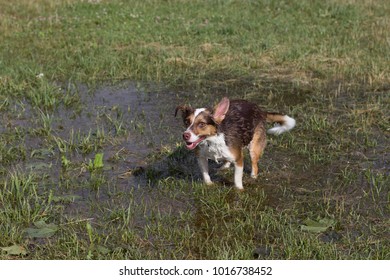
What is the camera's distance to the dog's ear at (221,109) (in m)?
5.90

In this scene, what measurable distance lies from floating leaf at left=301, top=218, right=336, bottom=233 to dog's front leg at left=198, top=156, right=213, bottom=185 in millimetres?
1326

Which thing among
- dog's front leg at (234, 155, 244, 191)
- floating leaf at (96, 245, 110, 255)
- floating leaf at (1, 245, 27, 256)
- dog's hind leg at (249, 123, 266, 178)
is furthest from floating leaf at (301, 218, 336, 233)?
floating leaf at (1, 245, 27, 256)

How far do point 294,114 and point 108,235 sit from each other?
14.9ft

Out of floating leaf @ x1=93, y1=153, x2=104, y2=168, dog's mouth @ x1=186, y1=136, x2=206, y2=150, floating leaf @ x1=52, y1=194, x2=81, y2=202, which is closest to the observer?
dog's mouth @ x1=186, y1=136, x2=206, y2=150

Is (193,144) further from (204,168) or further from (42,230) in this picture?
(42,230)

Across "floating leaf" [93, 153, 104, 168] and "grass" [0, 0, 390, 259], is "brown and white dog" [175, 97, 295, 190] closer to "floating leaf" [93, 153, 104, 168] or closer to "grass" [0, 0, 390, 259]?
"grass" [0, 0, 390, 259]

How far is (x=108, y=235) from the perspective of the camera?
5359mm

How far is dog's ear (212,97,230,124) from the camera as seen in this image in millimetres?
5898

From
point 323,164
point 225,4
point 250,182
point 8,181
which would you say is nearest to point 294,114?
point 323,164

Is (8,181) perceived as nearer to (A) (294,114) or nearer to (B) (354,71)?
(A) (294,114)

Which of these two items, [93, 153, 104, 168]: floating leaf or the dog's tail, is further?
the dog's tail

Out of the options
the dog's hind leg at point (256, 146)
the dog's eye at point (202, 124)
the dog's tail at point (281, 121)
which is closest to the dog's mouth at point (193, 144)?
the dog's eye at point (202, 124)

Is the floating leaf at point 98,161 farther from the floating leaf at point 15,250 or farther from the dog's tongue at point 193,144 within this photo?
the floating leaf at point 15,250

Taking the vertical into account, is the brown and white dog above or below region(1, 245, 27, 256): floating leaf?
above
